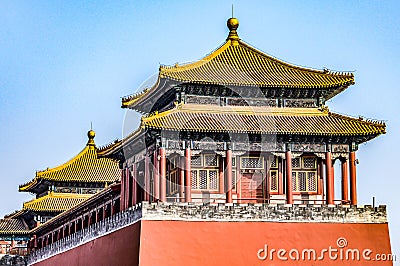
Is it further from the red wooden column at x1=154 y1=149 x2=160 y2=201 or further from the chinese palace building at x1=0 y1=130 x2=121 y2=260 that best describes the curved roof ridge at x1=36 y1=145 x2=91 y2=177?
the red wooden column at x1=154 y1=149 x2=160 y2=201

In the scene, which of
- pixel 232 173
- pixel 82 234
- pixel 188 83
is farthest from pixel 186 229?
pixel 82 234

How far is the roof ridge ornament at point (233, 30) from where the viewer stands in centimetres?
3434

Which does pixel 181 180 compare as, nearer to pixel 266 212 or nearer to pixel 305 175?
pixel 266 212

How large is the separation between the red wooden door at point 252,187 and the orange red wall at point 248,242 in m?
2.18

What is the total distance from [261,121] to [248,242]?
14.5ft

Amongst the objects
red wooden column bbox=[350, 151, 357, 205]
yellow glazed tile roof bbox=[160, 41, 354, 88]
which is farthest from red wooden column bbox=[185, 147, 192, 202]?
red wooden column bbox=[350, 151, 357, 205]

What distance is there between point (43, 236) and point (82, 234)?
1276 cm

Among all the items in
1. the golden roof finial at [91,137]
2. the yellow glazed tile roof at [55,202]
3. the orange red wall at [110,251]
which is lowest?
the orange red wall at [110,251]

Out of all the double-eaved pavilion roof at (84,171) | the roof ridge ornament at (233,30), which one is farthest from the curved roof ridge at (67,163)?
the roof ridge ornament at (233,30)

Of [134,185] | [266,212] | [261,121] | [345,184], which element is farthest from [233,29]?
[266,212]

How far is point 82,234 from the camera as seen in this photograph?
123 ft

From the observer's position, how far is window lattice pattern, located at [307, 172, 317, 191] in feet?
104

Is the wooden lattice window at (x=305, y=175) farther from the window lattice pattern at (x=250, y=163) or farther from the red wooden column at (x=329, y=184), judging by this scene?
the window lattice pattern at (x=250, y=163)

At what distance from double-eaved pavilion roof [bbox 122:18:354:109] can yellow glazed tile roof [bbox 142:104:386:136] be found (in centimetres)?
93
